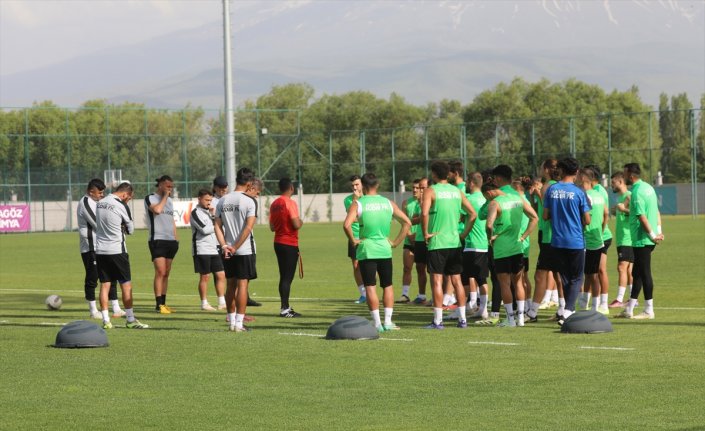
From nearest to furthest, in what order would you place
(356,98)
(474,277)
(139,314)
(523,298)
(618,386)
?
(618,386)
(523,298)
(474,277)
(139,314)
(356,98)

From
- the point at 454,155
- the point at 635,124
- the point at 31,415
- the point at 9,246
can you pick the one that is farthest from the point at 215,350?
the point at 635,124

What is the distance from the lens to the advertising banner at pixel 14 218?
62.5 m

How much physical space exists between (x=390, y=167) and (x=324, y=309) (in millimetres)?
56633

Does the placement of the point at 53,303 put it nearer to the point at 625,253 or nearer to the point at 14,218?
the point at 625,253

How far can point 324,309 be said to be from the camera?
1923 centimetres

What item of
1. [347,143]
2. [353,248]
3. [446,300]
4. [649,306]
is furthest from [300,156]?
[649,306]

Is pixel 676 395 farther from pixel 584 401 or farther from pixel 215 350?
pixel 215 350

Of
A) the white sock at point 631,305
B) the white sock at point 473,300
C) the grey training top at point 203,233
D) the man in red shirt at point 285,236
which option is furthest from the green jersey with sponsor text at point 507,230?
the grey training top at point 203,233

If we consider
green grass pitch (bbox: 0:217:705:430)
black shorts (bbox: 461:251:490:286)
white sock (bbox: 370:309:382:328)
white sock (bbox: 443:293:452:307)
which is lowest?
green grass pitch (bbox: 0:217:705:430)

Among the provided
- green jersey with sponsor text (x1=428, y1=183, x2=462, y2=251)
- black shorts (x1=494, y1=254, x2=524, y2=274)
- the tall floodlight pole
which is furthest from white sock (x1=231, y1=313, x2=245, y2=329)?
the tall floodlight pole

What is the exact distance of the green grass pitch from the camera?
31.4 ft

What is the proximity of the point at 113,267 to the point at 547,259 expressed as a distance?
5873 mm

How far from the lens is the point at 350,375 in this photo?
38.8 feet

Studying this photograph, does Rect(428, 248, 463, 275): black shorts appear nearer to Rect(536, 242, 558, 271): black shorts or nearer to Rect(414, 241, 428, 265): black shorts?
Rect(536, 242, 558, 271): black shorts
